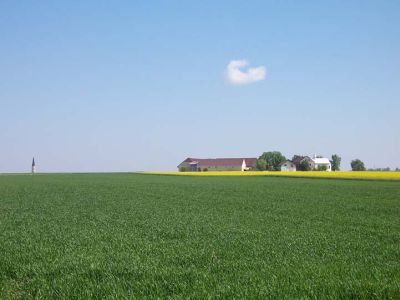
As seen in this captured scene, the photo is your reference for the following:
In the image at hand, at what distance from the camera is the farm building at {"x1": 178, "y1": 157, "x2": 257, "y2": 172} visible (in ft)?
568

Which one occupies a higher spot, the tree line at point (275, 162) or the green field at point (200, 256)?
the tree line at point (275, 162)

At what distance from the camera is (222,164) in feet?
578

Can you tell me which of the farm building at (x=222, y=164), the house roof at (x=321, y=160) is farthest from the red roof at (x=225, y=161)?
the house roof at (x=321, y=160)

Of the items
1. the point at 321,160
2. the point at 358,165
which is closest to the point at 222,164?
the point at 321,160

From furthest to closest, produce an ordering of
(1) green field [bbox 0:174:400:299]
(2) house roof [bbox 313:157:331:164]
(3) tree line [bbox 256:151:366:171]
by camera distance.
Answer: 1. (2) house roof [bbox 313:157:331:164]
2. (3) tree line [bbox 256:151:366:171]
3. (1) green field [bbox 0:174:400:299]

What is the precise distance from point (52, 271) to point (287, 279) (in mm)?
4977

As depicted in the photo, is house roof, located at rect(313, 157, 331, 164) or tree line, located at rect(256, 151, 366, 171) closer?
tree line, located at rect(256, 151, 366, 171)

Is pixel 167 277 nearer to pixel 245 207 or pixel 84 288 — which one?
pixel 84 288

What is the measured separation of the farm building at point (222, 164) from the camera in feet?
568

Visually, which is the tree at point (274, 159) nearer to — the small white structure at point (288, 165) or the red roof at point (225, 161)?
the small white structure at point (288, 165)

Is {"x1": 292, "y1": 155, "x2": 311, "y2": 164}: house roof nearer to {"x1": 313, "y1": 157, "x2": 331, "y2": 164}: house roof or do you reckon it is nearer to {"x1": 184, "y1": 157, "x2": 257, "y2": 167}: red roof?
{"x1": 313, "y1": 157, "x2": 331, "y2": 164}: house roof

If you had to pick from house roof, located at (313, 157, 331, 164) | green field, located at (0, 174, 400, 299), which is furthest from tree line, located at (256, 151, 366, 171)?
green field, located at (0, 174, 400, 299)

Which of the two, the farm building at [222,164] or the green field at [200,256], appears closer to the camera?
the green field at [200,256]

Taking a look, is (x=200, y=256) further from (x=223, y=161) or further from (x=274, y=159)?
(x=223, y=161)
